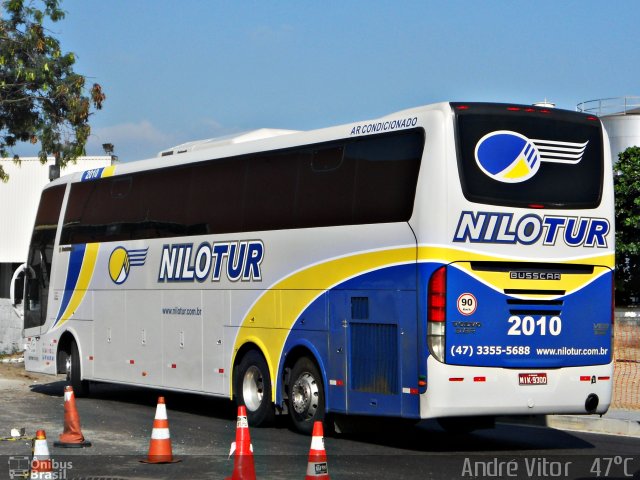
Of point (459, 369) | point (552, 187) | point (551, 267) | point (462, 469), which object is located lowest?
point (462, 469)

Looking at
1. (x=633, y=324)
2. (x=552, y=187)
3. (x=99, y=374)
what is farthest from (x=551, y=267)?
(x=633, y=324)

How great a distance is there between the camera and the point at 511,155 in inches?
547

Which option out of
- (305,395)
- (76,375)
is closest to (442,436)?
(305,395)

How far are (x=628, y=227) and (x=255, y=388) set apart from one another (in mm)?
28020

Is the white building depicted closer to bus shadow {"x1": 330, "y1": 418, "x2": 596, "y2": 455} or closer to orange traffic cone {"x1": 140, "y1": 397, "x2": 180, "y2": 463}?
bus shadow {"x1": 330, "y1": 418, "x2": 596, "y2": 455}

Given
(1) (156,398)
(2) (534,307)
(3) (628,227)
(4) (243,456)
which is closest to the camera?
(4) (243,456)

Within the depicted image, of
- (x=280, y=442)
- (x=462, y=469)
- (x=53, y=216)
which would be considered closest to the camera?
(x=462, y=469)

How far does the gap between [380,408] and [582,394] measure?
2.42 metres

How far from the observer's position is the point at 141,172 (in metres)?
19.9

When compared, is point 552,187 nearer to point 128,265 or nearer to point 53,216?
point 128,265

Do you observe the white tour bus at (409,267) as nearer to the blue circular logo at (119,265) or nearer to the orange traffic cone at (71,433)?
the blue circular logo at (119,265)

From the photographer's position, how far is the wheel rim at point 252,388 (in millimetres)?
16891

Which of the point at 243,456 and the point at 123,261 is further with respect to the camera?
the point at 123,261

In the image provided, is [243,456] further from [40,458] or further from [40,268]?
[40,268]
